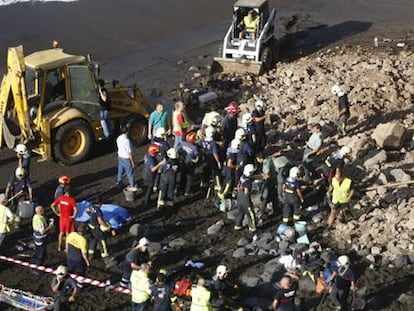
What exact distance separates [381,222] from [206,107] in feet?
23.6

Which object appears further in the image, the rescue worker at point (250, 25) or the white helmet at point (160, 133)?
the rescue worker at point (250, 25)

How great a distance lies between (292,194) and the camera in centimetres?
1347

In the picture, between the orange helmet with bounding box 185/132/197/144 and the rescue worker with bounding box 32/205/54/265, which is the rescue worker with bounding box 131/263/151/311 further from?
the orange helmet with bounding box 185/132/197/144

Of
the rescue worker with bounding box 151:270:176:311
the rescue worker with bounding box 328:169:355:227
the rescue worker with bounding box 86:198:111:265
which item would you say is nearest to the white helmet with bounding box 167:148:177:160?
the rescue worker with bounding box 86:198:111:265

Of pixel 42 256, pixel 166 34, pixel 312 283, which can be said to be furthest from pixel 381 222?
pixel 166 34

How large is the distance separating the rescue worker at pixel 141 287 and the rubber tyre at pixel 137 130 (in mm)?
6696

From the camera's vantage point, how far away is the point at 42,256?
1259cm

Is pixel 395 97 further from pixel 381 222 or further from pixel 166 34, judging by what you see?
pixel 166 34

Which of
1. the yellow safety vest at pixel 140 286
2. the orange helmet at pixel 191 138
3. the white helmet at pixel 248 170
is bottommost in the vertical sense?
the yellow safety vest at pixel 140 286

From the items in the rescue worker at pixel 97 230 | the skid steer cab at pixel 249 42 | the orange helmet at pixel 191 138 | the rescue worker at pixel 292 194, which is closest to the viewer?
the rescue worker at pixel 97 230

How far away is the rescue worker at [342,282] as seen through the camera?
11.3m

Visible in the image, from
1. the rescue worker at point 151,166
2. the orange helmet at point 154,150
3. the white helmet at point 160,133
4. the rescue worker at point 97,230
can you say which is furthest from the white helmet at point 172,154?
the rescue worker at point 97,230

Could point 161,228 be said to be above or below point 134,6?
below

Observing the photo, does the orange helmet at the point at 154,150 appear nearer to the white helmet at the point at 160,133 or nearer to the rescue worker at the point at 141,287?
the white helmet at the point at 160,133
